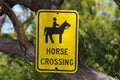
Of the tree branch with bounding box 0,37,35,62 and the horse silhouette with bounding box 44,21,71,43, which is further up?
the horse silhouette with bounding box 44,21,71,43

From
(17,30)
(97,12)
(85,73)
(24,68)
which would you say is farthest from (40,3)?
(97,12)

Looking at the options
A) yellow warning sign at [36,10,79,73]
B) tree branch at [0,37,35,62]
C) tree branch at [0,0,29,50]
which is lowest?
tree branch at [0,37,35,62]

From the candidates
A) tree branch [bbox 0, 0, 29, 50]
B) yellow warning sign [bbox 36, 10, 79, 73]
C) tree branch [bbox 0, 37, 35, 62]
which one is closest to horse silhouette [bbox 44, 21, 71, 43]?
yellow warning sign [bbox 36, 10, 79, 73]

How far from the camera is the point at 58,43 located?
13.7 feet

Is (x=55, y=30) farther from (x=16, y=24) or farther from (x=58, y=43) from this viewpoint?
(x=16, y=24)

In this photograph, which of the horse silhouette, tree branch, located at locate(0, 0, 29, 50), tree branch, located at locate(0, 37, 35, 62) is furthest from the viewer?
tree branch, located at locate(0, 37, 35, 62)

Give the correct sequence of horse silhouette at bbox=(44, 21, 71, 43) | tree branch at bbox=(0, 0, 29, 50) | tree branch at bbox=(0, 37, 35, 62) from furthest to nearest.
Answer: tree branch at bbox=(0, 37, 35, 62) → tree branch at bbox=(0, 0, 29, 50) → horse silhouette at bbox=(44, 21, 71, 43)

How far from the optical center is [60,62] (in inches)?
164

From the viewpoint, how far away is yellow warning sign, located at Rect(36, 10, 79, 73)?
13.7 ft

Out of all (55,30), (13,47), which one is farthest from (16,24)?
(55,30)

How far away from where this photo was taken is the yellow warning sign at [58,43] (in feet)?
13.7

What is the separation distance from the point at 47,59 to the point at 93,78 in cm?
301

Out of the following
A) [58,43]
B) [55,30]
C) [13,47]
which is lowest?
[13,47]

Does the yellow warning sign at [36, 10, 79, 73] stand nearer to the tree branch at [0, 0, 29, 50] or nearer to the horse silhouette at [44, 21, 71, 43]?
the horse silhouette at [44, 21, 71, 43]
